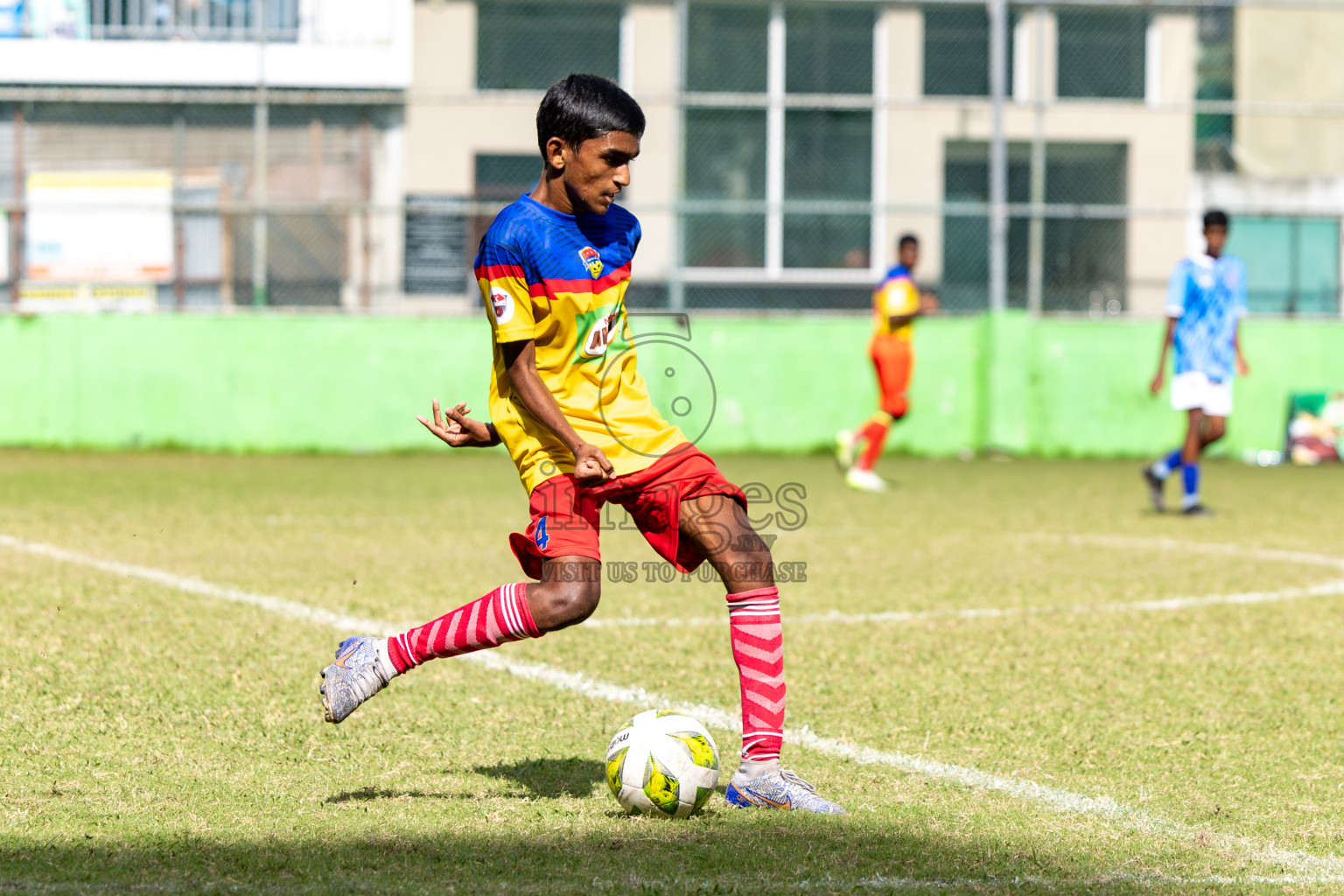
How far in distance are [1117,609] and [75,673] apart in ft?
12.9

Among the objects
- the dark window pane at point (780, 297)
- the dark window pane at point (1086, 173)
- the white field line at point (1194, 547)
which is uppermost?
the dark window pane at point (1086, 173)

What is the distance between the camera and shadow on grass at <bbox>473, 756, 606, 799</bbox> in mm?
3533

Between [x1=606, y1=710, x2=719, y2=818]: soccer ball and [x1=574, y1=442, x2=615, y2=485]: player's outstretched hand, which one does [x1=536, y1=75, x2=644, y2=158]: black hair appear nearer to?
[x1=574, y1=442, x2=615, y2=485]: player's outstretched hand

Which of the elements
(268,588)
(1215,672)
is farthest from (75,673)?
(1215,672)

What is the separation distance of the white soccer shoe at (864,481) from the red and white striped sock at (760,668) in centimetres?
802

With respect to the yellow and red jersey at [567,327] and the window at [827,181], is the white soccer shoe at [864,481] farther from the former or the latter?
the yellow and red jersey at [567,327]

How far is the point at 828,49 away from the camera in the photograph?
1936 cm

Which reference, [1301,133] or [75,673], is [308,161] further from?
[1301,133]

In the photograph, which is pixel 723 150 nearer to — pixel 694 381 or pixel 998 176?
pixel 998 176

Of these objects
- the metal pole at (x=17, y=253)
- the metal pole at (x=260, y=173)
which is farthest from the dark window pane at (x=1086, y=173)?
the metal pole at (x=17, y=253)

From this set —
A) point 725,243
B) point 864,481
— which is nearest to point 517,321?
point 864,481

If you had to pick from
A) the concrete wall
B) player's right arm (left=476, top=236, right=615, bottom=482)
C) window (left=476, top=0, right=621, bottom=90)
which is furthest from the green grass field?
the concrete wall

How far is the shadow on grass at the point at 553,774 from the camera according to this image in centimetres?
353

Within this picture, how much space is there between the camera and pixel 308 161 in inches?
614
